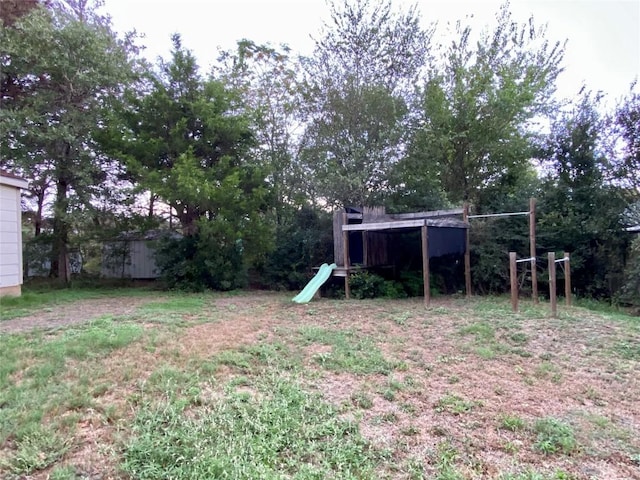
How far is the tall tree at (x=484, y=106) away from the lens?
9.70 metres

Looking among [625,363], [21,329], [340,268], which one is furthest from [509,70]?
[21,329]

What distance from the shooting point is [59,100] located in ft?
28.6

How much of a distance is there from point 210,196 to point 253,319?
3.54 meters

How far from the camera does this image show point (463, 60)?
10.2 metres

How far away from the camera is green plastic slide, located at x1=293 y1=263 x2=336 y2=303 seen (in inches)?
290

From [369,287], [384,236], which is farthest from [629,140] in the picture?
[369,287]

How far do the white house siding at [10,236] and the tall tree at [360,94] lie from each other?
585cm

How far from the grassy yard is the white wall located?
96.5 inches

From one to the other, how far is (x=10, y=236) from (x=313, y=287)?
534 centimetres

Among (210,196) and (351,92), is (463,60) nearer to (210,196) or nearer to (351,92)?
(351,92)

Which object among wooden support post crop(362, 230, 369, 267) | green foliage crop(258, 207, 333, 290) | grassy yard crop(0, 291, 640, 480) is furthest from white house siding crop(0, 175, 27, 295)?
wooden support post crop(362, 230, 369, 267)

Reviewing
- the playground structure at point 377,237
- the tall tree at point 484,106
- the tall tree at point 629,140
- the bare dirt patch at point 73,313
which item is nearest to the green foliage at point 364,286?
the playground structure at point 377,237

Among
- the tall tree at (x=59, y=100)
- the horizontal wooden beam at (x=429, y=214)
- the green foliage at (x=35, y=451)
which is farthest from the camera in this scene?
the horizontal wooden beam at (x=429, y=214)

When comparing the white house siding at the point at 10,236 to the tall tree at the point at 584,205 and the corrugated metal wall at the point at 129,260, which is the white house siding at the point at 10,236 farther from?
the tall tree at the point at 584,205
